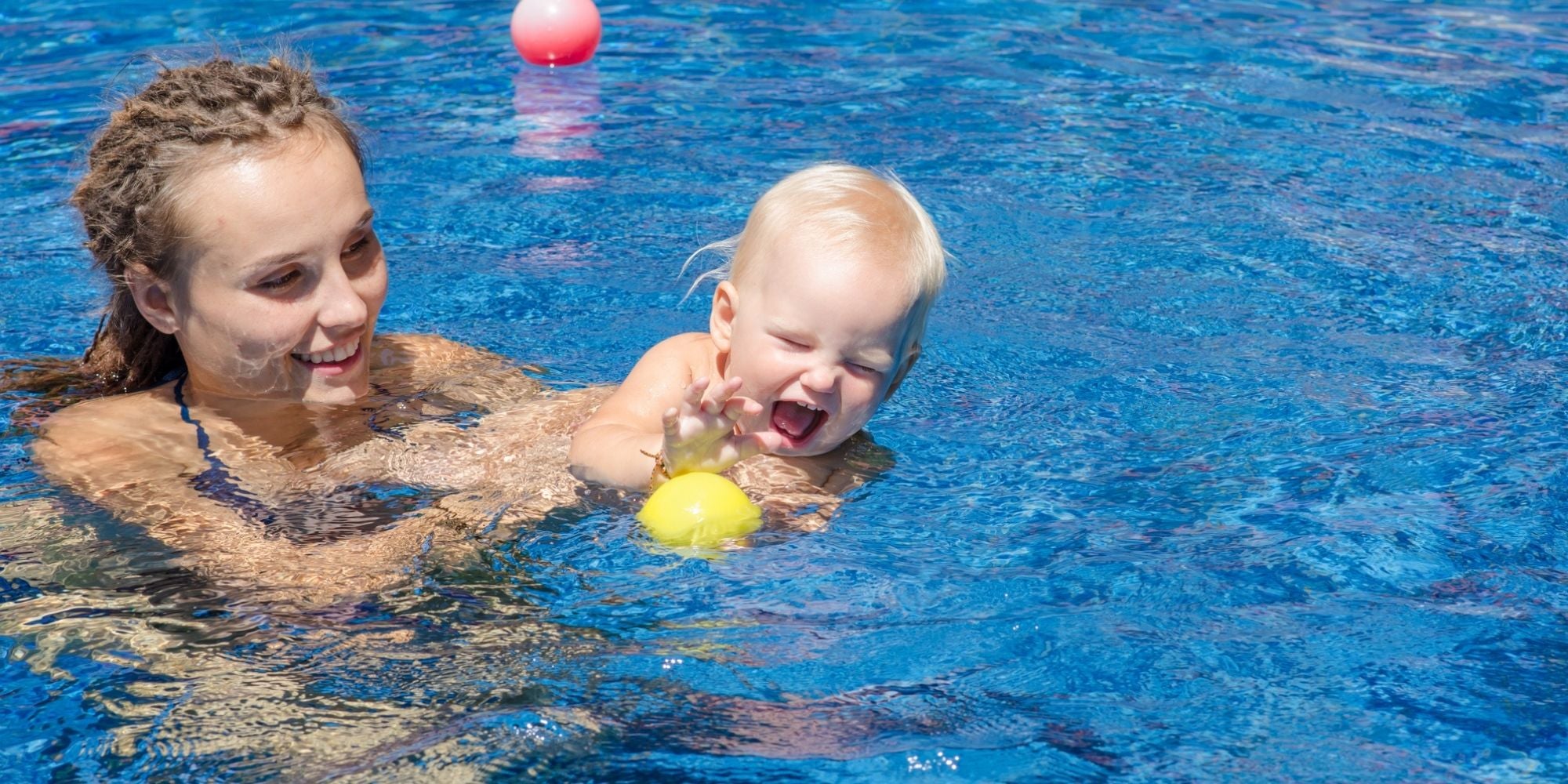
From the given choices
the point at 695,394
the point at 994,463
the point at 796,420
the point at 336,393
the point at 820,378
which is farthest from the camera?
the point at 994,463

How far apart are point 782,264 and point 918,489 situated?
2.73 feet

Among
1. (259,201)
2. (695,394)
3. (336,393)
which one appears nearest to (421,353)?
(336,393)

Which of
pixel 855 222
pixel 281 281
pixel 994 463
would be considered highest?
pixel 855 222

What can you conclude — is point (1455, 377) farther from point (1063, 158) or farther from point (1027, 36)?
point (1027, 36)

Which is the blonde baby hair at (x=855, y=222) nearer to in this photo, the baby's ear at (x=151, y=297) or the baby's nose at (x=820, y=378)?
the baby's nose at (x=820, y=378)

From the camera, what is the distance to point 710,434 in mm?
3609

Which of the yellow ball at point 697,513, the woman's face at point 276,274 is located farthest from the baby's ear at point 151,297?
the yellow ball at point 697,513

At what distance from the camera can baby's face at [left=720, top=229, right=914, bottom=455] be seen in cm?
358

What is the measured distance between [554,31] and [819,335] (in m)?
5.92

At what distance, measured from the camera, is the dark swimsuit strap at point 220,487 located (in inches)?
150

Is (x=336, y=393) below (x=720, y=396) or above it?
below

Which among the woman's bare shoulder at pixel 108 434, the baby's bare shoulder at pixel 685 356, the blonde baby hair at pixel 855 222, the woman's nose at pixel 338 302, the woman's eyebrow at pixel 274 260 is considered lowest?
the woman's bare shoulder at pixel 108 434

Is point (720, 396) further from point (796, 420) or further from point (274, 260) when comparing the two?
point (274, 260)

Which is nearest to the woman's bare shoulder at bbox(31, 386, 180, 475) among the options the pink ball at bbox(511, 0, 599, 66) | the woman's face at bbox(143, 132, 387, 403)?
the woman's face at bbox(143, 132, 387, 403)
